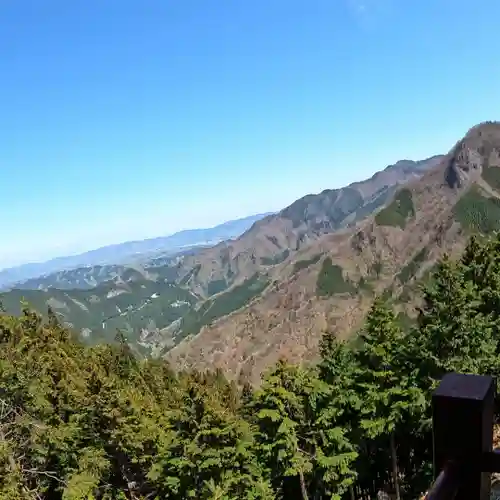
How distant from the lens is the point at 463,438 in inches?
106

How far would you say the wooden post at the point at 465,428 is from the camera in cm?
260

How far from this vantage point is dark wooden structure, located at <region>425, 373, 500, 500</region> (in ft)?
8.58

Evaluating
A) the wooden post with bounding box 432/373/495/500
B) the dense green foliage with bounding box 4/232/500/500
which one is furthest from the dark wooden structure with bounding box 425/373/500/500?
the dense green foliage with bounding box 4/232/500/500

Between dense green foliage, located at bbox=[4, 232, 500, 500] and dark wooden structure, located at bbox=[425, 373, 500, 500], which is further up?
dark wooden structure, located at bbox=[425, 373, 500, 500]

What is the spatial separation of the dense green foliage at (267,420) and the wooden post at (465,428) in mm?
20626

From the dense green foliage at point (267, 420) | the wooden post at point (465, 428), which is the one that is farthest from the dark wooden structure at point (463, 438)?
the dense green foliage at point (267, 420)

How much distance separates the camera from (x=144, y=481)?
28.8 metres

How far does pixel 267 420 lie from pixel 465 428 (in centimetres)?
2199

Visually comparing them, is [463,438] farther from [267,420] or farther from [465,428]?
[267,420]

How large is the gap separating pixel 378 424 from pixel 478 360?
20.2ft

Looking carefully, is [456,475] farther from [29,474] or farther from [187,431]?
[29,474]

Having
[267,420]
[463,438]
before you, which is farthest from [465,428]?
[267,420]

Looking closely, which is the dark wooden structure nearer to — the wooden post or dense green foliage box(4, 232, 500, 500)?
the wooden post

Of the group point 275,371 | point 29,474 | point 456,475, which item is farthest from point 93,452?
point 456,475
